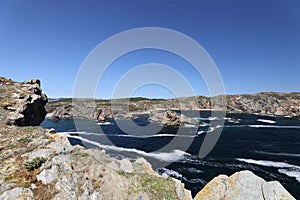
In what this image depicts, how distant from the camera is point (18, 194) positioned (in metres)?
7.79

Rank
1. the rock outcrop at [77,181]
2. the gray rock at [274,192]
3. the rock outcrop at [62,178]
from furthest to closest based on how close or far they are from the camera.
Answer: the gray rock at [274,192]
the rock outcrop at [77,181]
the rock outcrop at [62,178]

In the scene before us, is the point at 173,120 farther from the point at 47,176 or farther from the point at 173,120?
the point at 47,176

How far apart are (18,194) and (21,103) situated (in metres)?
22.6

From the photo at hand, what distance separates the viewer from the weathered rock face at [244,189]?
12.1 meters

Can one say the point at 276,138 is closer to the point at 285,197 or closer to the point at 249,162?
the point at 249,162

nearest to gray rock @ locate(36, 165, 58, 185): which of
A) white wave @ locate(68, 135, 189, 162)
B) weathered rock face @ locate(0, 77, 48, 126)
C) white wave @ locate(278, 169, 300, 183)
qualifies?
weathered rock face @ locate(0, 77, 48, 126)

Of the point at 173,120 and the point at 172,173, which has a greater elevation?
the point at 173,120

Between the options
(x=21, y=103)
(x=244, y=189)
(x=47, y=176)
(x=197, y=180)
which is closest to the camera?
(x=47, y=176)

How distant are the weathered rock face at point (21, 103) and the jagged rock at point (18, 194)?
56.4 ft

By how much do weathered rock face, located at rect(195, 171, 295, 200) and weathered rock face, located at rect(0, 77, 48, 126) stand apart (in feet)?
78.4

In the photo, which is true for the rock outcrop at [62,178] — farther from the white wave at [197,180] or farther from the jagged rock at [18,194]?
the white wave at [197,180]

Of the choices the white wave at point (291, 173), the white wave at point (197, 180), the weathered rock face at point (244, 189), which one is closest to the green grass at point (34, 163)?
the weathered rock face at point (244, 189)

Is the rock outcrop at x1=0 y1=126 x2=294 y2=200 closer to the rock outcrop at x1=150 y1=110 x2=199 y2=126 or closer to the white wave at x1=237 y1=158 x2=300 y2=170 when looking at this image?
the white wave at x1=237 y1=158 x2=300 y2=170

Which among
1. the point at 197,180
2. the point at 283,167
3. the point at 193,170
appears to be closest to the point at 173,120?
the point at 193,170
